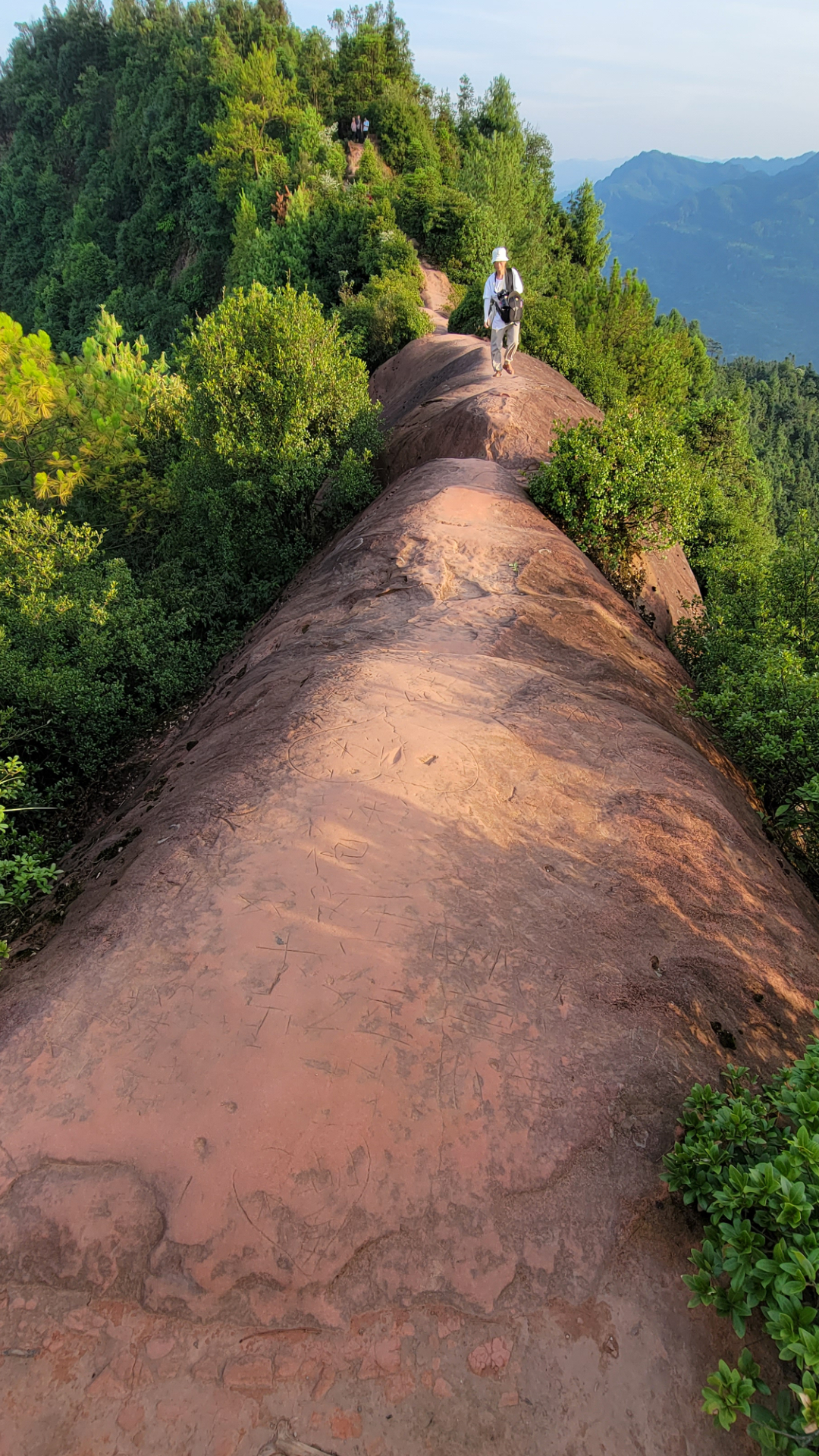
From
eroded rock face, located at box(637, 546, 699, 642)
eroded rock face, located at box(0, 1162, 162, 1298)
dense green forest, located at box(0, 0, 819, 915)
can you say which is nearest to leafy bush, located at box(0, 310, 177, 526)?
dense green forest, located at box(0, 0, 819, 915)

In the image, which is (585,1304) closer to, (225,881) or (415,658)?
(225,881)

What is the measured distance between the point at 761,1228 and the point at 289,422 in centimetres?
1674

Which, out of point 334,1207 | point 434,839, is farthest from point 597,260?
point 334,1207

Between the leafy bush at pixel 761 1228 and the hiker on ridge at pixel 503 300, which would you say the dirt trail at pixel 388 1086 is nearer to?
the leafy bush at pixel 761 1228

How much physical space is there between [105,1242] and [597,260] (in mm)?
53224

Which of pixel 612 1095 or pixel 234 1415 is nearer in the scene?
pixel 234 1415

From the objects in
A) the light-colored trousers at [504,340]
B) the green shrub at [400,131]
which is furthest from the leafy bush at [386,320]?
the green shrub at [400,131]

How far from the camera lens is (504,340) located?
1817 centimetres

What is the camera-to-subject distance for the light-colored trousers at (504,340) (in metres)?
16.2

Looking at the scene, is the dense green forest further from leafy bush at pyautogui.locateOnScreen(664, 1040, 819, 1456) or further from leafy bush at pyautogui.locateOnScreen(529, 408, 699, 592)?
leafy bush at pyautogui.locateOnScreen(664, 1040, 819, 1456)

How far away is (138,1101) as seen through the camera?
4.22m

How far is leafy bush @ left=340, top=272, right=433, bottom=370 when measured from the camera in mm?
27922

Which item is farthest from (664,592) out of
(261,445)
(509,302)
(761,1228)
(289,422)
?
(761,1228)

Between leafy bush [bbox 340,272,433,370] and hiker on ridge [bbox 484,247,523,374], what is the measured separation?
1241cm
